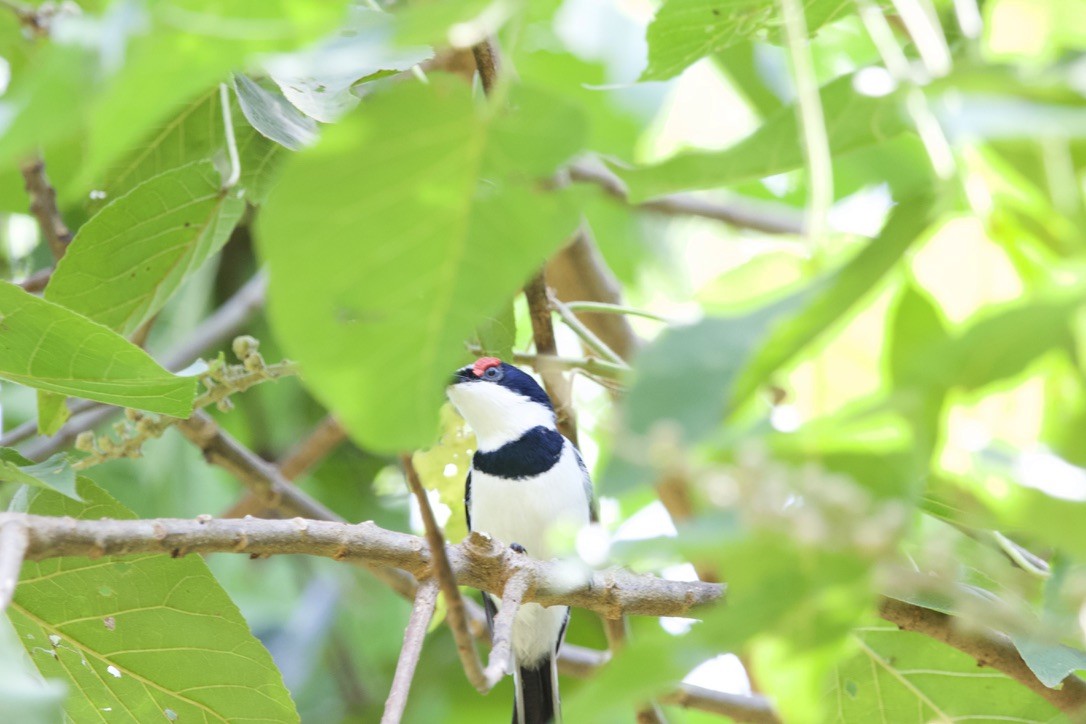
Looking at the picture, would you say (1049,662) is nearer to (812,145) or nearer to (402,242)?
(812,145)

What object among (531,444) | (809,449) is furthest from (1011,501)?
(531,444)

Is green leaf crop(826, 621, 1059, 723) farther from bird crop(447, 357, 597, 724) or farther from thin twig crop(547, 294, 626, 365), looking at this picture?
bird crop(447, 357, 597, 724)

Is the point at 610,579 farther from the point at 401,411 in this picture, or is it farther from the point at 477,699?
the point at 477,699

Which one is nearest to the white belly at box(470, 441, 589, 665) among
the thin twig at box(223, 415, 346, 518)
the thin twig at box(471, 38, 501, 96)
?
the thin twig at box(223, 415, 346, 518)

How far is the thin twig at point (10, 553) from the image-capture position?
42.6 inches

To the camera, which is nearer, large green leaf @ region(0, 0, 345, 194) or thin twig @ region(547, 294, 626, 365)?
large green leaf @ region(0, 0, 345, 194)

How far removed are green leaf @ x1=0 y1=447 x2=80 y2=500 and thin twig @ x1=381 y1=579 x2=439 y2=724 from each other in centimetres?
47

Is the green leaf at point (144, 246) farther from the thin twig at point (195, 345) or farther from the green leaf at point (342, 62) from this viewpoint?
the thin twig at point (195, 345)

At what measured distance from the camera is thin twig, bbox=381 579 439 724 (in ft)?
4.40

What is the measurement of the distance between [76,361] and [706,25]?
1.00 metres

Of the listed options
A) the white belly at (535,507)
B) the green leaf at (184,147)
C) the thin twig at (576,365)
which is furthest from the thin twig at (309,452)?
the thin twig at (576,365)

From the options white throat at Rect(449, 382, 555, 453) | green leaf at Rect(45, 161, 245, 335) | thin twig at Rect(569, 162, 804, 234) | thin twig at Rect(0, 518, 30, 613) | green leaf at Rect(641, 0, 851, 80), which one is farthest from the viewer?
thin twig at Rect(569, 162, 804, 234)

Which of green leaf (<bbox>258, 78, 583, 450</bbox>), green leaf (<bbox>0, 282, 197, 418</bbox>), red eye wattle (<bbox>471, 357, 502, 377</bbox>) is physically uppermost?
green leaf (<bbox>258, 78, 583, 450</bbox>)

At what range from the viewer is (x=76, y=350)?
1.54 meters
